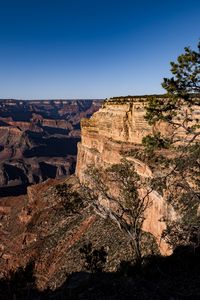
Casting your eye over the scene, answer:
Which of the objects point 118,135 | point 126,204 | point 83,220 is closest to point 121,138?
point 118,135

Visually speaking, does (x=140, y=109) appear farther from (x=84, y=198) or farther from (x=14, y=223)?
(x=14, y=223)

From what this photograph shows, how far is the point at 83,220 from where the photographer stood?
5025 centimetres

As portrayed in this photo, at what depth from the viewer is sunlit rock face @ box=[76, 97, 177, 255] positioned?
40.1 metres

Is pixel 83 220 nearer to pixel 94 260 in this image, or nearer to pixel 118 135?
pixel 118 135

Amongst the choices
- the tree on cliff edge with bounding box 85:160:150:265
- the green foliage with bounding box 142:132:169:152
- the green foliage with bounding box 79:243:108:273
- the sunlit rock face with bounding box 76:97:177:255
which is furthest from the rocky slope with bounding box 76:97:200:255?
the green foliage with bounding box 142:132:169:152

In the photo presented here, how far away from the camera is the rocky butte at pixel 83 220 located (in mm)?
36469

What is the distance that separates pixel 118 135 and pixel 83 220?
1535 cm

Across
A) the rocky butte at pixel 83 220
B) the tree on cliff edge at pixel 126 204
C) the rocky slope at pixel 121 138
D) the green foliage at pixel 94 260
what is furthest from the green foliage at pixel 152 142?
the green foliage at pixel 94 260

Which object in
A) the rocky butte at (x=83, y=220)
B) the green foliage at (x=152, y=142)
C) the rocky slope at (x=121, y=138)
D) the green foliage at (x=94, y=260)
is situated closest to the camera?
the green foliage at (x=152, y=142)

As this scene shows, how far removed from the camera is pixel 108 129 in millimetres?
61000

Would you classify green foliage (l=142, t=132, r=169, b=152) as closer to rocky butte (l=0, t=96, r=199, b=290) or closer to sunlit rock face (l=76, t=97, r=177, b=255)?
rocky butte (l=0, t=96, r=199, b=290)

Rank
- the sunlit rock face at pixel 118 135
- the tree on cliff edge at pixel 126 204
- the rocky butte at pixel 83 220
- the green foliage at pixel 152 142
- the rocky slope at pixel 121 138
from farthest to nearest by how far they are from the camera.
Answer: the sunlit rock face at pixel 118 135, the rocky slope at pixel 121 138, the rocky butte at pixel 83 220, the tree on cliff edge at pixel 126 204, the green foliage at pixel 152 142

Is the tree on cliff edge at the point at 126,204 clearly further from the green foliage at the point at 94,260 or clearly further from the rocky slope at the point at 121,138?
the rocky slope at the point at 121,138

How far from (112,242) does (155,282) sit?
67.2ft
